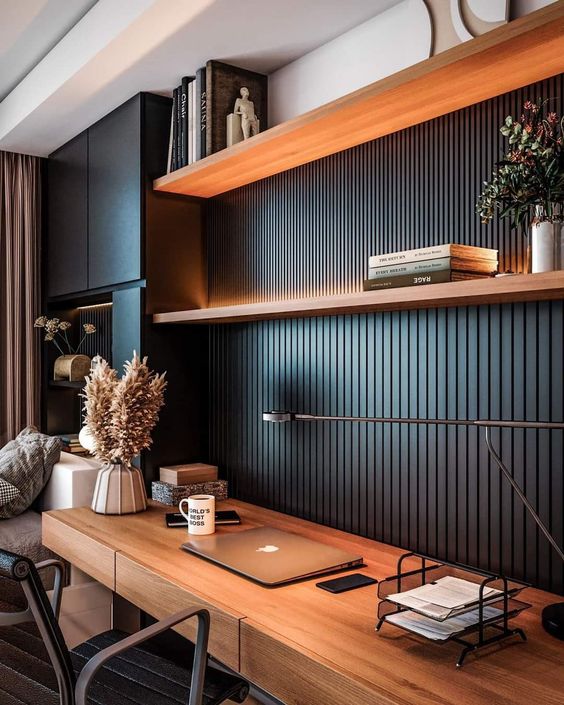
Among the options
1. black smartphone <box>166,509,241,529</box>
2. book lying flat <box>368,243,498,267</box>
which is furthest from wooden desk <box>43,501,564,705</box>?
book lying flat <box>368,243,498,267</box>

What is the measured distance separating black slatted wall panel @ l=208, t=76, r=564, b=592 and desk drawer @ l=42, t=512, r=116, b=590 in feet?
2.25

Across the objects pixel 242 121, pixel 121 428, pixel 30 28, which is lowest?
pixel 121 428

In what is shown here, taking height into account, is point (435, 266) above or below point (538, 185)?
below

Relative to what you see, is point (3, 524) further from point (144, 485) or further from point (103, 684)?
point (103, 684)

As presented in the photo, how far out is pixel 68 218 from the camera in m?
3.28

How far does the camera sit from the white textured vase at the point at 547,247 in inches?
55.2

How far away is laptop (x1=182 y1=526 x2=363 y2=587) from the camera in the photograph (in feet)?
5.57

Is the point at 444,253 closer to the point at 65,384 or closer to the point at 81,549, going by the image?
the point at 81,549

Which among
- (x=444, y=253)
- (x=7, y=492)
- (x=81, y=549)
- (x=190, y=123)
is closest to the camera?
(x=444, y=253)

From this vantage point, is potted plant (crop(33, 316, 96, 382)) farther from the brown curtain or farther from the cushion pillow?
the cushion pillow

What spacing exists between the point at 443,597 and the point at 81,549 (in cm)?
122

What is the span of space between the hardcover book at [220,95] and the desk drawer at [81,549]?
4.42ft

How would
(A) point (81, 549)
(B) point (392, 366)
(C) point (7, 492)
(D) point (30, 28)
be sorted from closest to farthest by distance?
(B) point (392, 366) → (A) point (81, 549) → (D) point (30, 28) → (C) point (7, 492)

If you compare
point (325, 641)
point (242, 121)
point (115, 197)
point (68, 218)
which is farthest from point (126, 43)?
point (325, 641)
